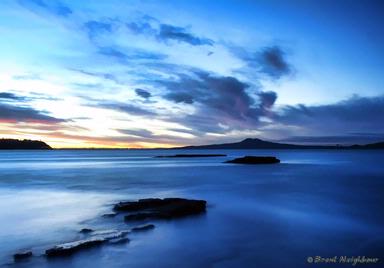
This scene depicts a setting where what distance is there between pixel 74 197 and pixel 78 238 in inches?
521

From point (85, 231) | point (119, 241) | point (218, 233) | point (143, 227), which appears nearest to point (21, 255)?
point (119, 241)

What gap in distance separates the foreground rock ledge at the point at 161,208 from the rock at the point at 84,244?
94.8 inches

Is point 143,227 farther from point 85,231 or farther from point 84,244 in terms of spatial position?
point 84,244

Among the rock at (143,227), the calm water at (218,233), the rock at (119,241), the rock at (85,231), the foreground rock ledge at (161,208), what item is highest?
the foreground rock ledge at (161,208)

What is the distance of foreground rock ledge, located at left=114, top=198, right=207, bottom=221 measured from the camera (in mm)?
15523

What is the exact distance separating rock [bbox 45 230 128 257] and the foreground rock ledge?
2.41 m

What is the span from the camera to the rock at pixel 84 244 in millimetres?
10344

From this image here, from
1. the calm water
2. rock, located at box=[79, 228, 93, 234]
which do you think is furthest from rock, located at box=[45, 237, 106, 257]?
rock, located at box=[79, 228, 93, 234]

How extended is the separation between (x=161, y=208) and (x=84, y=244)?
6051 mm

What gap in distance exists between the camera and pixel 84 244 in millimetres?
10977

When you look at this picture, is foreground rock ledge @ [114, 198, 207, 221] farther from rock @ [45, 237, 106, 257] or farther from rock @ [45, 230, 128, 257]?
rock @ [45, 237, 106, 257]

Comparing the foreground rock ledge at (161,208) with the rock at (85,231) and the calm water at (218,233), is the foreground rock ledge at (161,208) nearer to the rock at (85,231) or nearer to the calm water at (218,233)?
the calm water at (218,233)

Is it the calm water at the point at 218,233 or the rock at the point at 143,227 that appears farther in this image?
the rock at the point at 143,227

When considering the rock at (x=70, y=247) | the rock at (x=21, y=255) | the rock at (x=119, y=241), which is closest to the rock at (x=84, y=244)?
the rock at (x=70, y=247)
